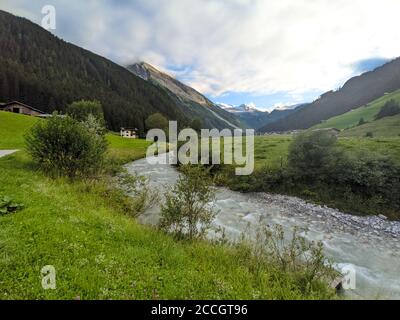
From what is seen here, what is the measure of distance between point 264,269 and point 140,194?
28.6ft

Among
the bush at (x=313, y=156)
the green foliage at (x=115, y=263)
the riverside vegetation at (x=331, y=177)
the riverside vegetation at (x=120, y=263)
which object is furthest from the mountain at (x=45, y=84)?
the green foliage at (x=115, y=263)

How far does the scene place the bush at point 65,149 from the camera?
16828 mm

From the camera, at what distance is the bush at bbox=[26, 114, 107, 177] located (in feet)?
55.2

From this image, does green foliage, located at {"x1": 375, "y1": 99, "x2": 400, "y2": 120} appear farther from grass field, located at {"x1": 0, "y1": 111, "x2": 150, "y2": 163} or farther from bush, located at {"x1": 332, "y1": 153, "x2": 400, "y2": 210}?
grass field, located at {"x1": 0, "y1": 111, "x2": 150, "y2": 163}

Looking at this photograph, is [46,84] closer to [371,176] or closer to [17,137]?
[17,137]

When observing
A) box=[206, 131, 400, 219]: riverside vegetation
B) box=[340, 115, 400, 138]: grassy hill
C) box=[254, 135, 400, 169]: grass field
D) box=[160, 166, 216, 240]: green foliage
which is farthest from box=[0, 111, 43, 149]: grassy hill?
box=[340, 115, 400, 138]: grassy hill

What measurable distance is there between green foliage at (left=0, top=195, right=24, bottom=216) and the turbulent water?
5.75 meters

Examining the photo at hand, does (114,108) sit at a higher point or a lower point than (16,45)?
lower

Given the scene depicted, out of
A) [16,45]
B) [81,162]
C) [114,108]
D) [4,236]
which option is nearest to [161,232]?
[4,236]

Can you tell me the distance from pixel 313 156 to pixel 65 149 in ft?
72.1

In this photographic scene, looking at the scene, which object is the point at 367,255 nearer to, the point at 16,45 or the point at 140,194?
the point at 140,194

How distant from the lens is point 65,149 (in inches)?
674
